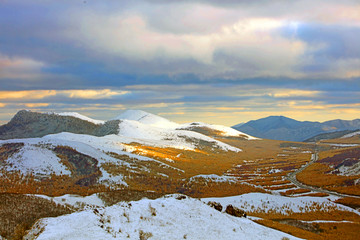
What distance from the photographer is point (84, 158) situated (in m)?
53.2

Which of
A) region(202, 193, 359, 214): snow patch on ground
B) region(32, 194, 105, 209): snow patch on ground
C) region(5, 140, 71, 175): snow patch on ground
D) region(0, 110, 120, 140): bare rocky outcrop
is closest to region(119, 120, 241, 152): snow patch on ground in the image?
region(0, 110, 120, 140): bare rocky outcrop

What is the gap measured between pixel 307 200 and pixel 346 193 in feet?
32.1

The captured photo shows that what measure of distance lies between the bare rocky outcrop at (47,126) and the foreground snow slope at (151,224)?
12532cm

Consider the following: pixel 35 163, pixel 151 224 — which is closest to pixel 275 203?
pixel 151 224

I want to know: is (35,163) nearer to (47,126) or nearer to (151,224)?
(151,224)

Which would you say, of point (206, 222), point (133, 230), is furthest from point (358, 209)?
point (133, 230)

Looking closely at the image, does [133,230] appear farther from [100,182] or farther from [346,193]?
[346,193]

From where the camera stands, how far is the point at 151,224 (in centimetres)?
1451

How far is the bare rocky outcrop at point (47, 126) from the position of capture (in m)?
139

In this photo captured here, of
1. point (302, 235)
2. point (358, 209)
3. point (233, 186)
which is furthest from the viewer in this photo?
point (233, 186)

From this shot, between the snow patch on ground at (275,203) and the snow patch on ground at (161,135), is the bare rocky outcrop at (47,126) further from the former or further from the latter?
the snow patch on ground at (275,203)

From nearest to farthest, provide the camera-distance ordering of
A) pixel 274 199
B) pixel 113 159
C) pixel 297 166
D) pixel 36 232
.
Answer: pixel 36 232 < pixel 274 199 < pixel 113 159 < pixel 297 166

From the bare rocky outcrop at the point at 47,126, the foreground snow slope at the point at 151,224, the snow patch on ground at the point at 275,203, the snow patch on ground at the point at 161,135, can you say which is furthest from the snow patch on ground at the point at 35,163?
the bare rocky outcrop at the point at 47,126

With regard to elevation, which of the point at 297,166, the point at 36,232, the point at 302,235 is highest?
the point at 36,232
